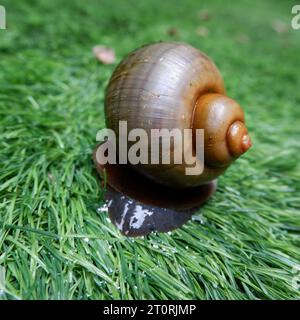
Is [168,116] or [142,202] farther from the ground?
[168,116]

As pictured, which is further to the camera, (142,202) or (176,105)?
(142,202)

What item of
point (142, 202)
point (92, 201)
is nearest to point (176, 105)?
point (142, 202)

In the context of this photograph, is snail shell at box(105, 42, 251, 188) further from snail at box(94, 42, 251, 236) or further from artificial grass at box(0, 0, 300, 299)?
artificial grass at box(0, 0, 300, 299)

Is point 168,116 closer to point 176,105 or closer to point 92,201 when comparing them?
point 176,105

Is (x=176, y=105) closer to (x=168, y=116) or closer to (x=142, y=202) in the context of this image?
(x=168, y=116)
